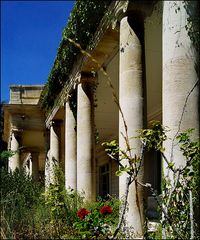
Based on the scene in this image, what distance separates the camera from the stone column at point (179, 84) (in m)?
5.61

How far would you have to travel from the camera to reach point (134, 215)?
699 centimetres

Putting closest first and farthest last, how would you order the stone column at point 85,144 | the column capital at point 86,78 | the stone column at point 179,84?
the stone column at point 179,84, the stone column at point 85,144, the column capital at point 86,78

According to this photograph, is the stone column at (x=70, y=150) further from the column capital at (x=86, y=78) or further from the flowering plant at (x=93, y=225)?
the flowering plant at (x=93, y=225)

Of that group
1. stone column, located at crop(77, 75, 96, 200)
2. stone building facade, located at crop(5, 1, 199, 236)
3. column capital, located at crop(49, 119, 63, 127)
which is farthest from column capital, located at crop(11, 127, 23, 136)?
stone column, located at crop(77, 75, 96, 200)

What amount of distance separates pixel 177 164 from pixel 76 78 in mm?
7265

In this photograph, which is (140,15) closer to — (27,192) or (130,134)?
(130,134)

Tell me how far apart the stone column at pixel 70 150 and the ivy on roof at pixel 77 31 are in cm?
126

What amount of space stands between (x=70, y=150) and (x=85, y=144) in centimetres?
234

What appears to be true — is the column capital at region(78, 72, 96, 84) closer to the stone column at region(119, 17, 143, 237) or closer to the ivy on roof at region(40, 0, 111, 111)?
the ivy on roof at region(40, 0, 111, 111)

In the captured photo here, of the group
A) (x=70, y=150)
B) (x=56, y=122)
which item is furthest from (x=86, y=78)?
(x=56, y=122)

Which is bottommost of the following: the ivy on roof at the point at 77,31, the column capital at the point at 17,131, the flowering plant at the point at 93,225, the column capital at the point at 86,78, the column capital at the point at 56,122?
the flowering plant at the point at 93,225

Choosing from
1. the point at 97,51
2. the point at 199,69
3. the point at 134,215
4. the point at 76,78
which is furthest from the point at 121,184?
the point at 76,78

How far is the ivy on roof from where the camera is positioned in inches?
370

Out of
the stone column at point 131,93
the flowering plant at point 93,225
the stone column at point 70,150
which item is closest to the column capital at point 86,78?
the stone column at point 70,150
